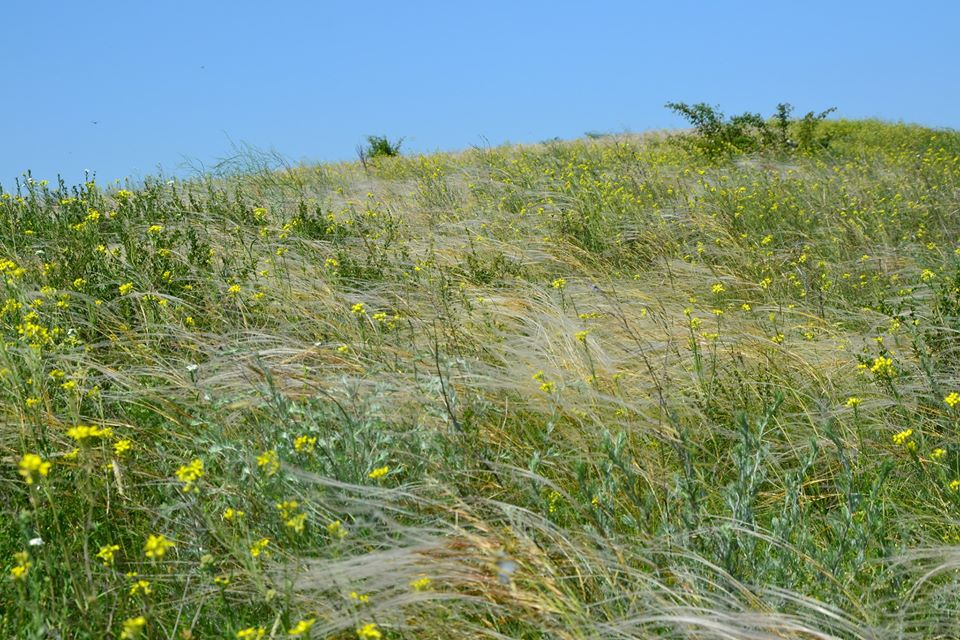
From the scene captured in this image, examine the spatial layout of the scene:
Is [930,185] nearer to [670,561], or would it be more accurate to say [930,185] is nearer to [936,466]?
[936,466]

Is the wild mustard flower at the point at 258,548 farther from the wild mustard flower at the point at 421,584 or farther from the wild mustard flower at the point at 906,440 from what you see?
the wild mustard flower at the point at 906,440

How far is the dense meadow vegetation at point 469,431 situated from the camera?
2027 millimetres

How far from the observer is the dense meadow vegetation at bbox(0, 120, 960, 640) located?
2.03 metres

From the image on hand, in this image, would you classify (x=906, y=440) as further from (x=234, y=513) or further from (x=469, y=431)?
(x=234, y=513)

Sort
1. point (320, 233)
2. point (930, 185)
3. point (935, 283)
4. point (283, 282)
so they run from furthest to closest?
point (930, 185) < point (320, 233) < point (935, 283) < point (283, 282)

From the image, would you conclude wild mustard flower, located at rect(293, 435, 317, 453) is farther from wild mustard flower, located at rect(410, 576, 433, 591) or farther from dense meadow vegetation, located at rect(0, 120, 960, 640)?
wild mustard flower, located at rect(410, 576, 433, 591)

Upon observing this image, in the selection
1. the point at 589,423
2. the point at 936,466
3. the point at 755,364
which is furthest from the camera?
the point at 755,364

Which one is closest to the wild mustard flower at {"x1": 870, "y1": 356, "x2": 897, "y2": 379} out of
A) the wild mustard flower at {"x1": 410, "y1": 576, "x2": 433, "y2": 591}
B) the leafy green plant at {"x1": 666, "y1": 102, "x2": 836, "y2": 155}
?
the wild mustard flower at {"x1": 410, "y1": 576, "x2": 433, "y2": 591}

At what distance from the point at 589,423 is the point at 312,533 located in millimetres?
1139

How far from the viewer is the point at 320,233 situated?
5.88 m

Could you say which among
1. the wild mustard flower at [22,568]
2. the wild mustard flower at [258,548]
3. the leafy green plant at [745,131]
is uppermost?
the leafy green plant at [745,131]

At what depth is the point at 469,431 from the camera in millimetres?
2629

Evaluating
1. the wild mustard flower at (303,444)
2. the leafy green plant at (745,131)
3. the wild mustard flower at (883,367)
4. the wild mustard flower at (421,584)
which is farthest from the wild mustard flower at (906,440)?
the leafy green plant at (745,131)

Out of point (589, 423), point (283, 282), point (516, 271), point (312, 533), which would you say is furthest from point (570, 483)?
point (516, 271)
